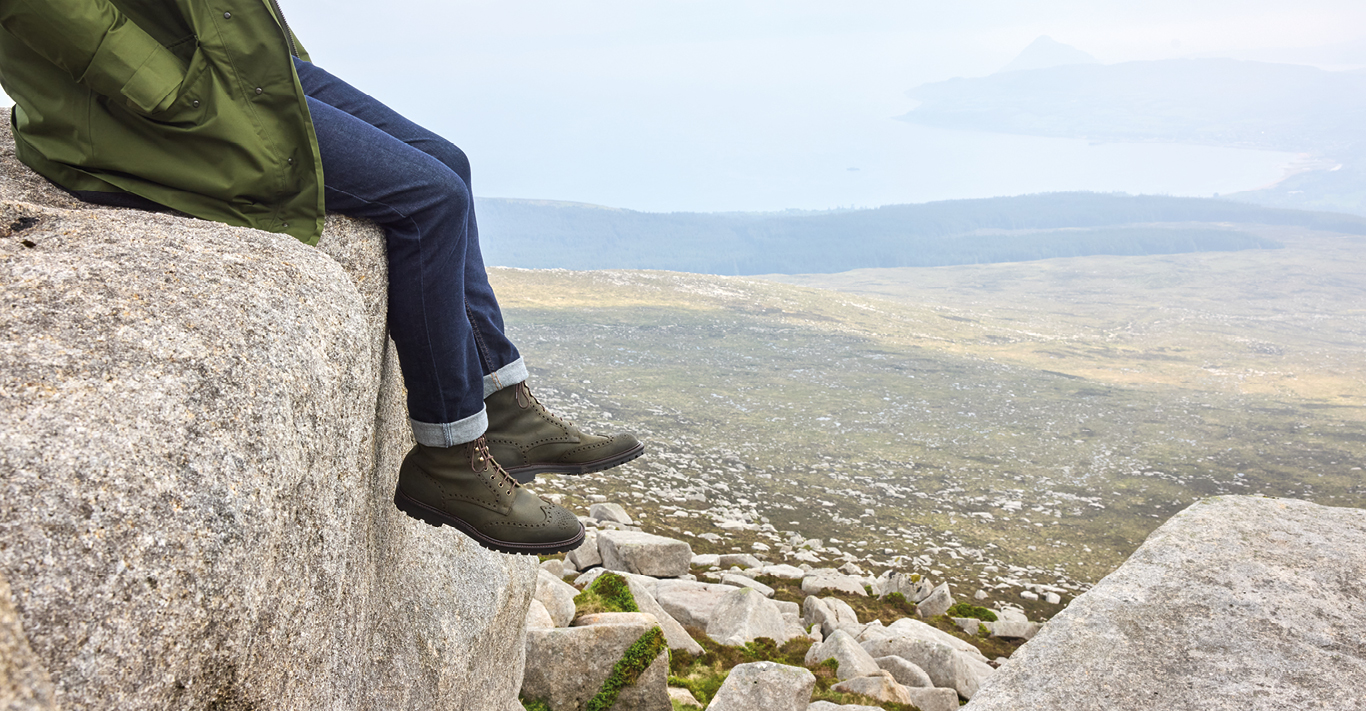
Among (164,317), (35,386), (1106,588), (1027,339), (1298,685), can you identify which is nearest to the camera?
(35,386)

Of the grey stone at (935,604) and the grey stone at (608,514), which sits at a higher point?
the grey stone at (608,514)

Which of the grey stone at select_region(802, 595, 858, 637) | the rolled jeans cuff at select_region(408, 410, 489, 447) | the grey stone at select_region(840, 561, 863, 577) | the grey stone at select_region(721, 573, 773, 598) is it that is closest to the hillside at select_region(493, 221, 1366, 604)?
the grey stone at select_region(840, 561, 863, 577)

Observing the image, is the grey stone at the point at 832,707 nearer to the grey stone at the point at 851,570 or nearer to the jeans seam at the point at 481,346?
the jeans seam at the point at 481,346

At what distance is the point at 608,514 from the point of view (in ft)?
50.9

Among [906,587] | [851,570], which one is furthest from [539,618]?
[851,570]

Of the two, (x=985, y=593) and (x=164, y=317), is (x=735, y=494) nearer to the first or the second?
(x=985, y=593)

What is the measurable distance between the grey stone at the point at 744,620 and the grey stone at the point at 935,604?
458 cm

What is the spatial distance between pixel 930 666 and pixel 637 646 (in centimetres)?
400

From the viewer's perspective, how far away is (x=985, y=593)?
51.9ft

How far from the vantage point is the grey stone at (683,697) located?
268 inches

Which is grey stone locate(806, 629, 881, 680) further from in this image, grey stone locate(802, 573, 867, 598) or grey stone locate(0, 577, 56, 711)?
grey stone locate(0, 577, 56, 711)

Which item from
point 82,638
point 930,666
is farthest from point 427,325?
point 930,666

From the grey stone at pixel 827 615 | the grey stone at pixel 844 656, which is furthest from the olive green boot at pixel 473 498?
the grey stone at pixel 827 615

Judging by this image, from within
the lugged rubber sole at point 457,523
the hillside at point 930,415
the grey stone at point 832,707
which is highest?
the lugged rubber sole at point 457,523
